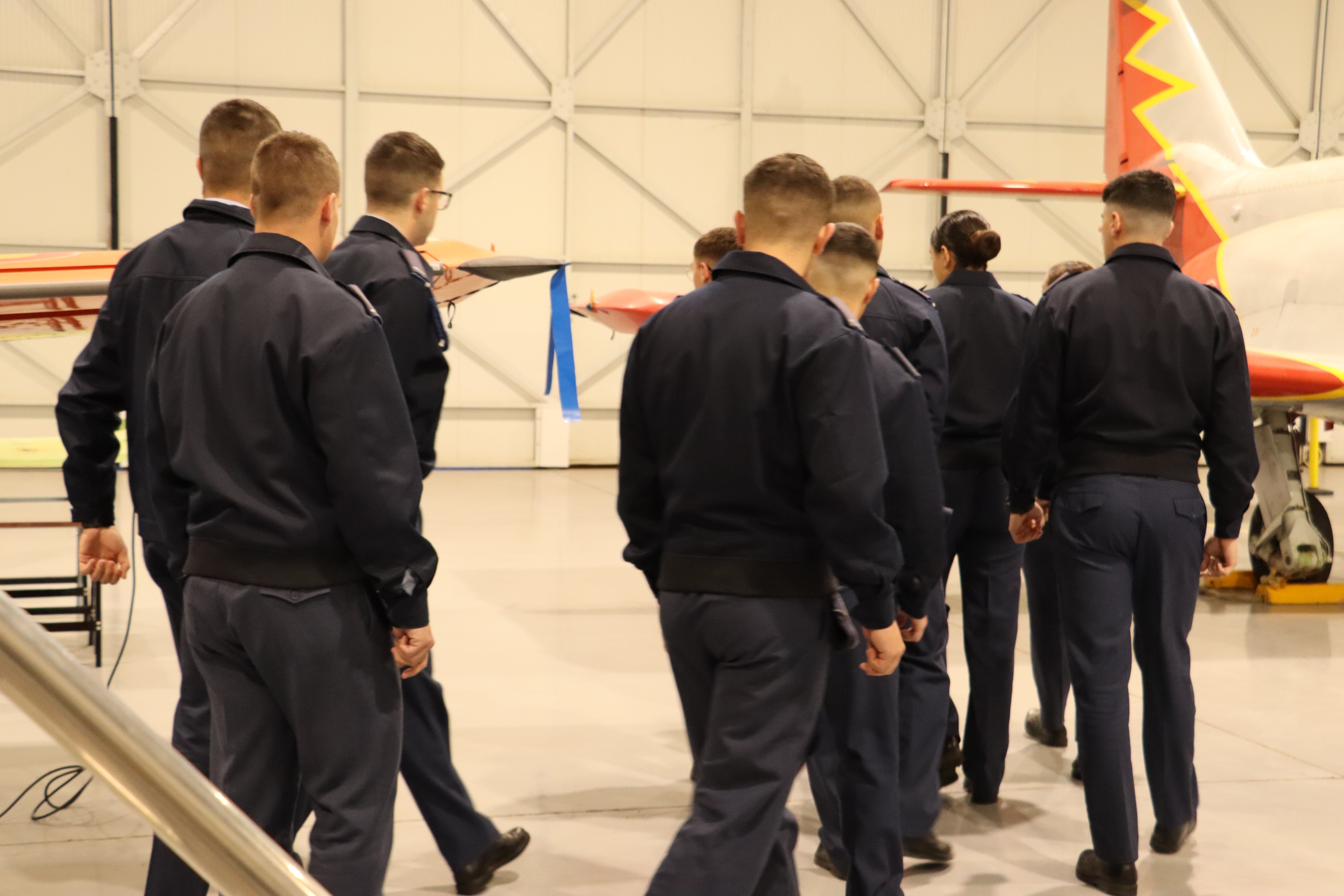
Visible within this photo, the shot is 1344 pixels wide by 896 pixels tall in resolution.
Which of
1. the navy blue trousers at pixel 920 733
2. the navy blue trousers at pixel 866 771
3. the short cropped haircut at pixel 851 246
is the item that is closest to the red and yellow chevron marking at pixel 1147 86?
the navy blue trousers at pixel 920 733

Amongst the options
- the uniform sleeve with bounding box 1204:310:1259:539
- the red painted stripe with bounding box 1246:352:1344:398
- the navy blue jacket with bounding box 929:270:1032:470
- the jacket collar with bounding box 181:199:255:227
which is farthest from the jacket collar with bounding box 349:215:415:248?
the red painted stripe with bounding box 1246:352:1344:398

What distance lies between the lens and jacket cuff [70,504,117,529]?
3.06 m

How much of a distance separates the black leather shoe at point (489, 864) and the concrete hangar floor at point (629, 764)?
0.13 ft

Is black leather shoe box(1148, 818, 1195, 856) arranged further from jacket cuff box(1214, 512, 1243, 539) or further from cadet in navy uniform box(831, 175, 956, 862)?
jacket cuff box(1214, 512, 1243, 539)

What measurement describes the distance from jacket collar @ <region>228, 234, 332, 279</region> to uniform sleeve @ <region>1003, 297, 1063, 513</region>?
7.22 ft

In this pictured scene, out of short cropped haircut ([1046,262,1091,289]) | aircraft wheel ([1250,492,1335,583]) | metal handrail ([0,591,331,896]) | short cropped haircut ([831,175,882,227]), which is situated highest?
short cropped haircut ([831,175,882,227])

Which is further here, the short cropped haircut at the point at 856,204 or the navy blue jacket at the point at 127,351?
the short cropped haircut at the point at 856,204

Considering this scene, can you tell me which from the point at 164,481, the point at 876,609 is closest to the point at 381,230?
the point at 164,481

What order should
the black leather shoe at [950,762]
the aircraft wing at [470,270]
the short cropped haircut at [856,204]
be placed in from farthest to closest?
1. the aircraft wing at [470,270]
2. the black leather shoe at [950,762]
3. the short cropped haircut at [856,204]

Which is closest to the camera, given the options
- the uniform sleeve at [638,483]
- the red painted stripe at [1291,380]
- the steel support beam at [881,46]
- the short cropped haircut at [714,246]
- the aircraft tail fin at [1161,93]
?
the uniform sleeve at [638,483]

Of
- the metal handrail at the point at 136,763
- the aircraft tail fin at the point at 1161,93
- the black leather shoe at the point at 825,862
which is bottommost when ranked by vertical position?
the black leather shoe at the point at 825,862

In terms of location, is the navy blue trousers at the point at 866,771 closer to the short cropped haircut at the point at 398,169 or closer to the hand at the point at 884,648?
the hand at the point at 884,648

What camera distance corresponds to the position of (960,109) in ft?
51.2

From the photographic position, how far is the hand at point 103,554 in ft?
10.2
